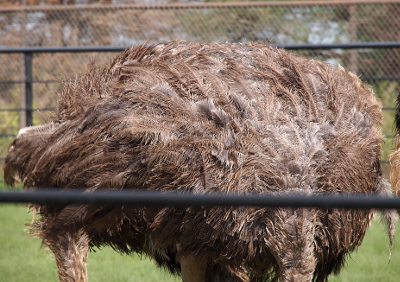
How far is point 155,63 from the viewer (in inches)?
94.3

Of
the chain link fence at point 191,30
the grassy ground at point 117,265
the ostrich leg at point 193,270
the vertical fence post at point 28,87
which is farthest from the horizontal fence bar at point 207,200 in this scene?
the chain link fence at point 191,30

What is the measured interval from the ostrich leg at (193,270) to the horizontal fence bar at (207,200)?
51.0 inches

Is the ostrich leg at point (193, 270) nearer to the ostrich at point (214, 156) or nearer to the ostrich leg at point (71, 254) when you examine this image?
the ostrich at point (214, 156)

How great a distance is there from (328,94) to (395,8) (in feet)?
17.6

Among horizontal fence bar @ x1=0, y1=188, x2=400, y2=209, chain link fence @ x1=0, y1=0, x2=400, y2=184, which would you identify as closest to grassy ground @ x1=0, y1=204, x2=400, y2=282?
horizontal fence bar @ x1=0, y1=188, x2=400, y2=209

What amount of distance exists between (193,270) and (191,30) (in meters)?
5.24

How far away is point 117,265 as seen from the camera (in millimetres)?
3809

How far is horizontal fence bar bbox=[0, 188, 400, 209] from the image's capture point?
3.67 ft

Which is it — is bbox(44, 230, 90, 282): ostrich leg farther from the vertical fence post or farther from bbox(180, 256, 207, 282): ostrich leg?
the vertical fence post

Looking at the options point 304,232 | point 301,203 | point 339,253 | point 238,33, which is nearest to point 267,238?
point 304,232

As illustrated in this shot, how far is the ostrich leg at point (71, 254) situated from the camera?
7.57 feet

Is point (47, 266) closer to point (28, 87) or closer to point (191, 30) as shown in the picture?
point (28, 87)

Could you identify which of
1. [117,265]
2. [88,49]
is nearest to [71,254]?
[117,265]

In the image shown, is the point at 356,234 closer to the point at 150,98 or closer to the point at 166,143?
the point at 166,143
